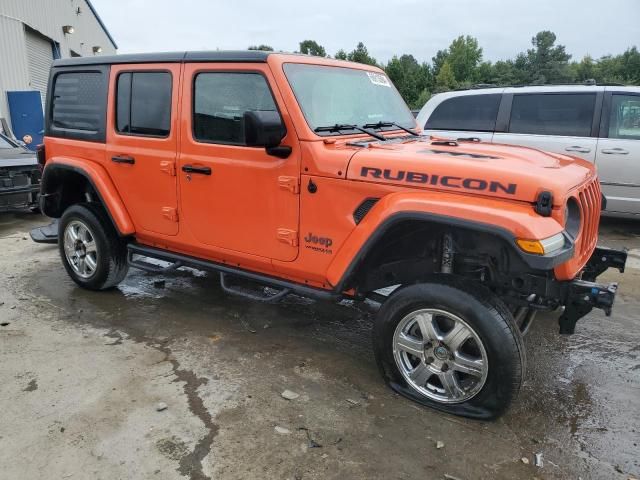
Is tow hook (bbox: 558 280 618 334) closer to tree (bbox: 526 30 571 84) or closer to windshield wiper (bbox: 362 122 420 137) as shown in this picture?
windshield wiper (bbox: 362 122 420 137)

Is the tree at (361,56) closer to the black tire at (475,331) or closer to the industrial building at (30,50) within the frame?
the industrial building at (30,50)

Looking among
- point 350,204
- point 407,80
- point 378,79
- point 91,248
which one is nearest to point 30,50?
point 91,248

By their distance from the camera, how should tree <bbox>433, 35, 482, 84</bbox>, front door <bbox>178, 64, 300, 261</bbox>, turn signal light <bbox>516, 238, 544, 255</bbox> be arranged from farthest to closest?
tree <bbox>433, 35, 482, 84</bbox>
front door <bbox>178, 64, 300, 261</bbox>
turn signal light <bbox>516, 238, 544, 255</bbox>

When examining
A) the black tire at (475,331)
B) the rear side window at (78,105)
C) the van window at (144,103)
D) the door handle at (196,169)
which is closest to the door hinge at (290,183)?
the door handle at (196,169)

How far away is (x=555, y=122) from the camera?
6.77 metres

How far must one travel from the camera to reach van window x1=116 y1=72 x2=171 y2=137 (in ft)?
13.0

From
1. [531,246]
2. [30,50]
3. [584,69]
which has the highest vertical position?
[584,69]

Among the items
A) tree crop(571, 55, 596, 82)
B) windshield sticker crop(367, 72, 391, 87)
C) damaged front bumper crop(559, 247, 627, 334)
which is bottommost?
damaged front bumper crop(559, 247, 627, 334)

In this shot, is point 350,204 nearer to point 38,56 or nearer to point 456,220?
point 456,220

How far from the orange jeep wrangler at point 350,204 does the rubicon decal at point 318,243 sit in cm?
1

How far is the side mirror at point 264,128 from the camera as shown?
10.0 ft

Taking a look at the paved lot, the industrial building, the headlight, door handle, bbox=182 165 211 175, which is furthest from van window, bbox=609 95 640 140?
the industrial building

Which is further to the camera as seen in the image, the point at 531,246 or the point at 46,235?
the point at 46,235

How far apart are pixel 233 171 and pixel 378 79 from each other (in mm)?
1487
